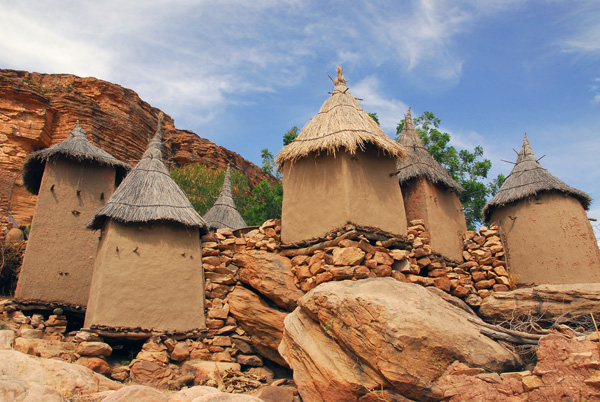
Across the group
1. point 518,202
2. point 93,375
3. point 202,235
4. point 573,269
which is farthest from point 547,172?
point 93,375

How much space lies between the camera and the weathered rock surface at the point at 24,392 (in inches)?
190

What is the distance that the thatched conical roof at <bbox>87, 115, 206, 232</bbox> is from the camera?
347 inches

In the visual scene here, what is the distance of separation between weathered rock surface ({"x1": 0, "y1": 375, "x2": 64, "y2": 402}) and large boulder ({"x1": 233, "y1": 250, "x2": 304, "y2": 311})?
12.2ft

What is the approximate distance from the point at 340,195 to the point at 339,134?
1087 mm

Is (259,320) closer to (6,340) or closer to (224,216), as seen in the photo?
(6,340)

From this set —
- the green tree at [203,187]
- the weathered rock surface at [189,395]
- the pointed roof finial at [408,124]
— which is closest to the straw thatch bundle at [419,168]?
the pointed roof finial at [408,124]

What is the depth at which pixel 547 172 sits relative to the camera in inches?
377

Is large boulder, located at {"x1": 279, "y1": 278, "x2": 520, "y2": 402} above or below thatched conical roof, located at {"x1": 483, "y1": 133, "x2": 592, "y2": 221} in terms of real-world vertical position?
below

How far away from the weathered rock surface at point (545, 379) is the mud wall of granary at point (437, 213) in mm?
3567

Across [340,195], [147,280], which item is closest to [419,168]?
[340,195]

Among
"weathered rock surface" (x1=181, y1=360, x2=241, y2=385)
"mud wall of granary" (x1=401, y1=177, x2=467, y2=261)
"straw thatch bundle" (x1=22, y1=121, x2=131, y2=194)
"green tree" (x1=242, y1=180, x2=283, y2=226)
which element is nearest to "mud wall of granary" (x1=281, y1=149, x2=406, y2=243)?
"mud wall of granary" (x1=401, y1=177, x2=467, y2=261)

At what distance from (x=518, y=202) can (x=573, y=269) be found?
5.39 feet

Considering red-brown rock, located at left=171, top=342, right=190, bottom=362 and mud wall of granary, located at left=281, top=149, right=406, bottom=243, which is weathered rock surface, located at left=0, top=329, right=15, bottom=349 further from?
mud wall of granary, located at left=281, top=149, right=406, bottom=243

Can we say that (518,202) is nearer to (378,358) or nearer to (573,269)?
(573,269)
